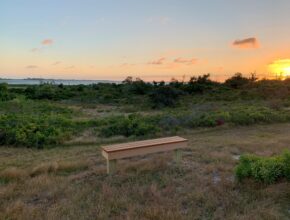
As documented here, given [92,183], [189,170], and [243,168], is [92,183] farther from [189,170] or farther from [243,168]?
[243,168]


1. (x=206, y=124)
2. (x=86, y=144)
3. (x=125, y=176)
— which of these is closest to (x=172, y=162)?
(x=125, y=176)

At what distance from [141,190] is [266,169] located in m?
1.80

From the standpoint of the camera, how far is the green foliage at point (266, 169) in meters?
3.81

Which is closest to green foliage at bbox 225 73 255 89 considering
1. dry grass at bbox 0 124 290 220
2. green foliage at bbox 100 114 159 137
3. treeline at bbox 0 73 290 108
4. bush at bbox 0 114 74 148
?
treeline at bbox 0 73 290 108

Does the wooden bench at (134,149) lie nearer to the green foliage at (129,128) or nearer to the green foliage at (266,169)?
the green foliage at (266,169)

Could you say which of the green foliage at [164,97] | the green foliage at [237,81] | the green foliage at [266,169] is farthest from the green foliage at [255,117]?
the green foliage at [237,81]

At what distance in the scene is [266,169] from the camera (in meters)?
3.87

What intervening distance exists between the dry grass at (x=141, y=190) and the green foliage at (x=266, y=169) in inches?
4.4

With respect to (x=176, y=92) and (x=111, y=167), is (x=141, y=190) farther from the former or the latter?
(x=176, y=92)

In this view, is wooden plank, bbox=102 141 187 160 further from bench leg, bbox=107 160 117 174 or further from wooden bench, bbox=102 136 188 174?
bench leg, bbox=107 160 117 174

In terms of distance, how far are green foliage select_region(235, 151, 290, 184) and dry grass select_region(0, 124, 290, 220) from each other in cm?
11

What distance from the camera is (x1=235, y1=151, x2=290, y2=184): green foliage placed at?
381cm

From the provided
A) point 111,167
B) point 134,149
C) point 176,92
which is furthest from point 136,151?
point 176,92

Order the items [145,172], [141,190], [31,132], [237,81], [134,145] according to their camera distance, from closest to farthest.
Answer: [141,190] → [145,172] → [134,145] → [31,132] → [237,81]
